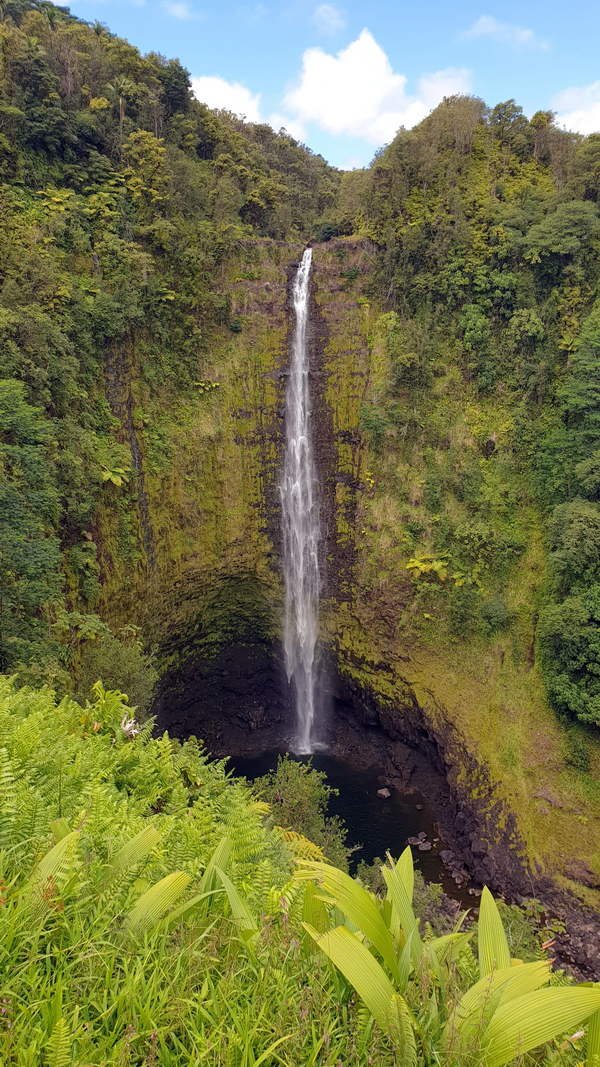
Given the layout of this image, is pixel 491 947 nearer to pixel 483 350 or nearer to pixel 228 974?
pixel 228 974

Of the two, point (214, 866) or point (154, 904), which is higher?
point (154, 904)

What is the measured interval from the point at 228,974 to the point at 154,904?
431 mm

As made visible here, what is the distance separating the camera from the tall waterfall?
21.0 meters

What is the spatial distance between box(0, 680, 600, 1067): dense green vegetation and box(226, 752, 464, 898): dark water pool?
13.6 meters

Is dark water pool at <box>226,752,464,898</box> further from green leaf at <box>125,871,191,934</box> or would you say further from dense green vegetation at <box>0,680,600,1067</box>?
green leaf at <box>125,871,191,934</box>

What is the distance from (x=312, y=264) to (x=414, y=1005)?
24.6 metres

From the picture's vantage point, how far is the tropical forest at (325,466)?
13469 millimetres

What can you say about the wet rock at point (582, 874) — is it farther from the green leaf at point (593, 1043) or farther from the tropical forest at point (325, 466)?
the green leaf at point (593, 1043)

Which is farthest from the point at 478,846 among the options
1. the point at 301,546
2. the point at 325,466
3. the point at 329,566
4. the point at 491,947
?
the point at 491,947

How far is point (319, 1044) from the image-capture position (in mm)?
1897

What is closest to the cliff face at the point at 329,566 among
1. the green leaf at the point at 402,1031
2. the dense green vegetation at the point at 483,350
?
the dense green vegetation at the point at 483,350

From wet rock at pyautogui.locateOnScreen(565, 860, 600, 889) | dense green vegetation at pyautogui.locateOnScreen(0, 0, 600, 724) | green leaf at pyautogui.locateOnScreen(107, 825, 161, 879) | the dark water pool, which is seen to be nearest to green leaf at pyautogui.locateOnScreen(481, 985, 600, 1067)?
green leaf at pyautogui.locateOnScreen(107, 825, 161, 879)

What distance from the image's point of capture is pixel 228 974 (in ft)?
7.16

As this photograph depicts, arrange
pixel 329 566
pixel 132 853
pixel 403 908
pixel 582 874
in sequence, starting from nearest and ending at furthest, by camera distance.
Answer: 1. pixel 403 908
2. pixel 132 853
3. pixel 582 874
4. pixel 329 566
